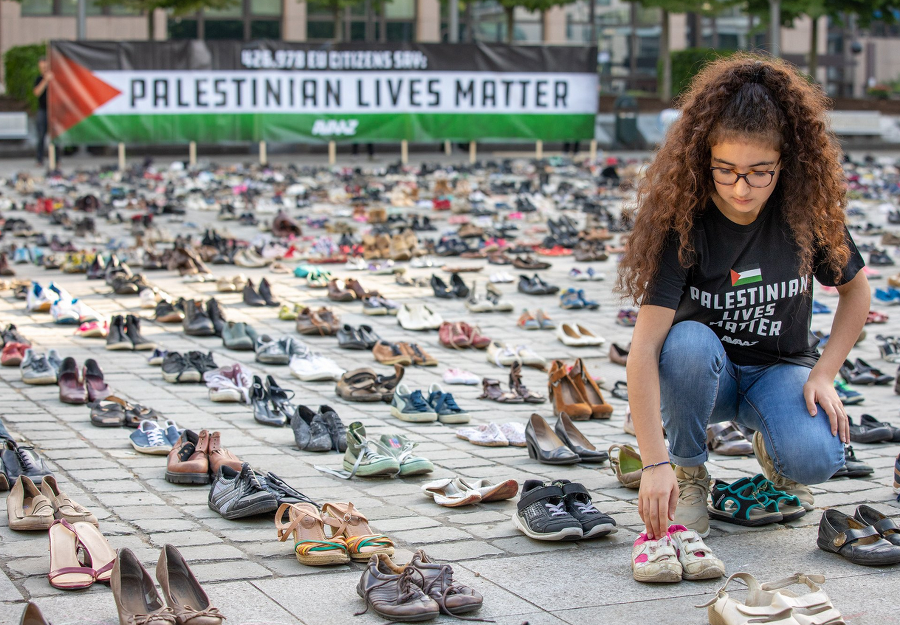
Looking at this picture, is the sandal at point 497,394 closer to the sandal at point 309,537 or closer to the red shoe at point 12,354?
the sandal at point 309,537

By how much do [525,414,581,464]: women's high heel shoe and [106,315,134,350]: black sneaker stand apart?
3.12 m

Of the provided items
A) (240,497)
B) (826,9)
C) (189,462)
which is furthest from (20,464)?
(826,9)

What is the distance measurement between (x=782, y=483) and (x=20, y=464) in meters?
2.88

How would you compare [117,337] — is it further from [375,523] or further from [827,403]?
[827,403]

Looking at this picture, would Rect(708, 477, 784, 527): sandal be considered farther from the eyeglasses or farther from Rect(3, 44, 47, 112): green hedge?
Rect(3, 44, 47, 112): green hedge

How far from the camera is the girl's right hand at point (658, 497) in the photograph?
3.26 m

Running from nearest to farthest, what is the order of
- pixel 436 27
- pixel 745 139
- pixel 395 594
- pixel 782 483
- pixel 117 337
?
pixel 395 594
pixel 745 139
pixel 782 483
pixel 117 337
pixel 436 27

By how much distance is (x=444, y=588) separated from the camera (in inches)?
121

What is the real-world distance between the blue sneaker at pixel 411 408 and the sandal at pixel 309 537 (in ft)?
5.91

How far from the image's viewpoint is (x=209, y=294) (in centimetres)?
888

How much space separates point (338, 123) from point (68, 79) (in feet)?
15.0

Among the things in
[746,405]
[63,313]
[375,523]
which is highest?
[746,405]

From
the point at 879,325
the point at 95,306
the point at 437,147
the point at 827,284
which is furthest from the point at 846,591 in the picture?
the point at 437,147

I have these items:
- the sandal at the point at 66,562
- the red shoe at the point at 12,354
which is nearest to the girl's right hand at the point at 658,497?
the sandal at the point at 66,562
